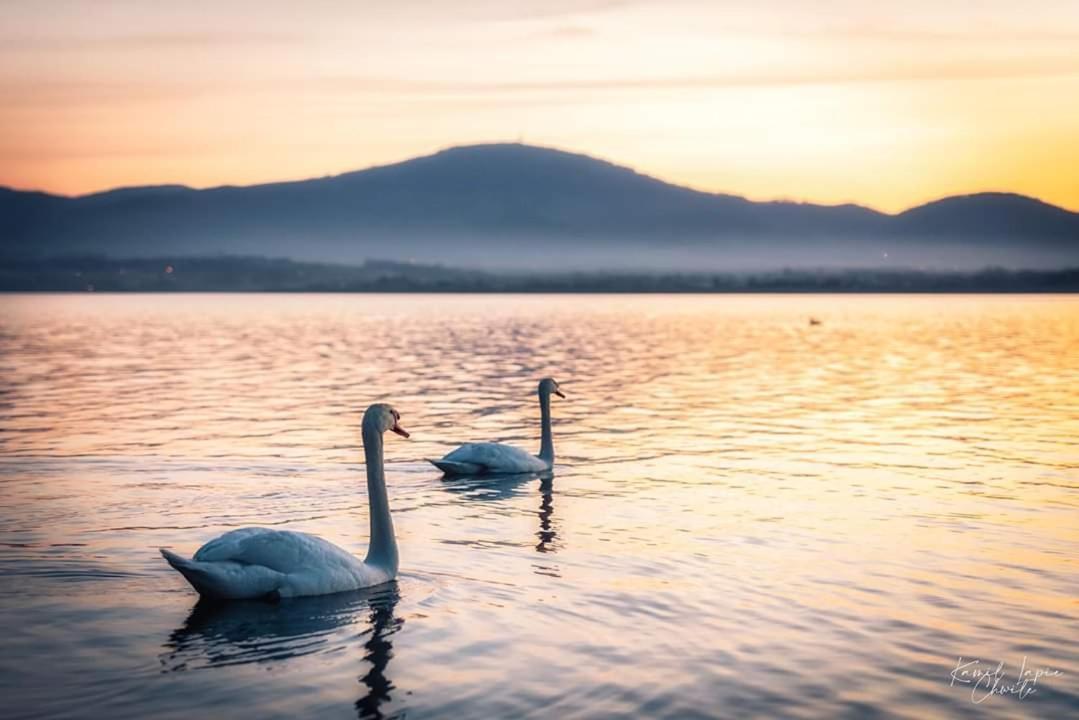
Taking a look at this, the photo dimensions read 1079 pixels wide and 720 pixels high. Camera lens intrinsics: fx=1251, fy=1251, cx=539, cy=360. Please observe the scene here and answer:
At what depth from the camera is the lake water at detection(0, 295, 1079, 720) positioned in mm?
10156

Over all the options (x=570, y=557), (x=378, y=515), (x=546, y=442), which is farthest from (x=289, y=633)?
(x=546, y=442)

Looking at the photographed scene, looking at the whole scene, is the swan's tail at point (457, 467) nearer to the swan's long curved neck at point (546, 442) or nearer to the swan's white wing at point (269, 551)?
the swan's long curved neck at point (546, 442)

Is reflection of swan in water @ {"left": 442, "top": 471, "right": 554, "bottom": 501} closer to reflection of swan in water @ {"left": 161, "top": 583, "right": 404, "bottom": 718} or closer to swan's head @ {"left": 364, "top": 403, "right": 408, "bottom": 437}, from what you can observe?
swan's head @ {"left": 364, "top": 403, "right": 408, "bottom": 437}

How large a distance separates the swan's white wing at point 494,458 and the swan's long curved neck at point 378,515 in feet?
23.5

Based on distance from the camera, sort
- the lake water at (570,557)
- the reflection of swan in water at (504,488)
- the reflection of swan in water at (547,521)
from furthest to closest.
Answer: the reflection of swan in water at (504,488) < the reflection of swan in water at (547,521) < the lake water at (570,557)

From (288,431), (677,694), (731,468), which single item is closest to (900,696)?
(677,694)

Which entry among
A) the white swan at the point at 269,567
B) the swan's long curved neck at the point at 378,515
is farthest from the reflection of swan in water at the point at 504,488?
the white swan at the point at 269,567

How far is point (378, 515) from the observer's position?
43.6 ft

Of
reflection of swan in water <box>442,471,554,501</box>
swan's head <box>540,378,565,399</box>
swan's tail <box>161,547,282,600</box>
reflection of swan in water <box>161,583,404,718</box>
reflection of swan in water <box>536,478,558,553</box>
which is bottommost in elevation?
reflection of swan in water <box>536,478,558,553</box>

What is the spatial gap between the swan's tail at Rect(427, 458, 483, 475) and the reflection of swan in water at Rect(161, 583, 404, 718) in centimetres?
770

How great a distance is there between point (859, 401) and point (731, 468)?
48.6 feet

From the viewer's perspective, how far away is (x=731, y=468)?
2253cm

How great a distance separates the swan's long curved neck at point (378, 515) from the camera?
13242 mm

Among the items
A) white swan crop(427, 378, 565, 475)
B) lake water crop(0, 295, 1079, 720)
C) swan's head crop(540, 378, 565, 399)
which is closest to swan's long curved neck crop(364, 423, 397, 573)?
lake water crop(0, 295, 1079, 720)
